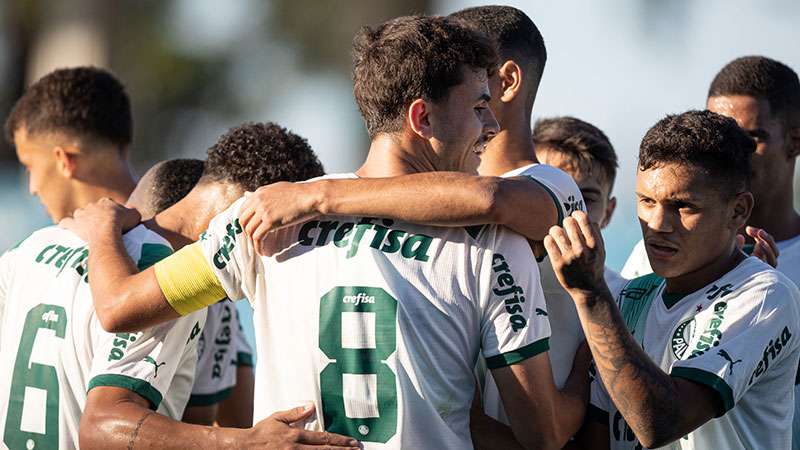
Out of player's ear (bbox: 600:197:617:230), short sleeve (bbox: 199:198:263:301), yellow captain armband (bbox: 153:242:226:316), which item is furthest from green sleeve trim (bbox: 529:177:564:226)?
player's ear (bbox: 600:197:617:230)

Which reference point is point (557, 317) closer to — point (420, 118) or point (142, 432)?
point (420, 118)

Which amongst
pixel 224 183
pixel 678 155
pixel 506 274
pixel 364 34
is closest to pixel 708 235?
pixel 678 155

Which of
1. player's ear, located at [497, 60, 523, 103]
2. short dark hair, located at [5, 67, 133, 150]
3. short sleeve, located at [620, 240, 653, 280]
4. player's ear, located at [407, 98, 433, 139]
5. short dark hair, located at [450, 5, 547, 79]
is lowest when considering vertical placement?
short sleeve, located at [620, 240, 653, 280]

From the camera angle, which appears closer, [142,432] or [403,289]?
[403,289]

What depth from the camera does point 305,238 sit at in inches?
161

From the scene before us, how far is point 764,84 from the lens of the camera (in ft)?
20.0

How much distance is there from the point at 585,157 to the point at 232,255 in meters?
2.07

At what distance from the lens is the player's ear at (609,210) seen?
5.97 meters

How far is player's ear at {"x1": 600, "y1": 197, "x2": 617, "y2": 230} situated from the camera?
5970mm

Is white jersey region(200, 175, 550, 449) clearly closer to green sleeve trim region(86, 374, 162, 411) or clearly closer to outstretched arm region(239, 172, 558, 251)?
outstretched arm region(239, 172, 558, 251)

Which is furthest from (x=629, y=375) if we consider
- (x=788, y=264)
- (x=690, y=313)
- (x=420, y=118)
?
(x=788, y=264)

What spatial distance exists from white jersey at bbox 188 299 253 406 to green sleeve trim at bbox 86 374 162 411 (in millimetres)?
1771

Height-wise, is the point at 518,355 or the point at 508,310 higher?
the point at 508,310

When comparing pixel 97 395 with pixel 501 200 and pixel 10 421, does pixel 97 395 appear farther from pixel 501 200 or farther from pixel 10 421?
pixel 501 200
